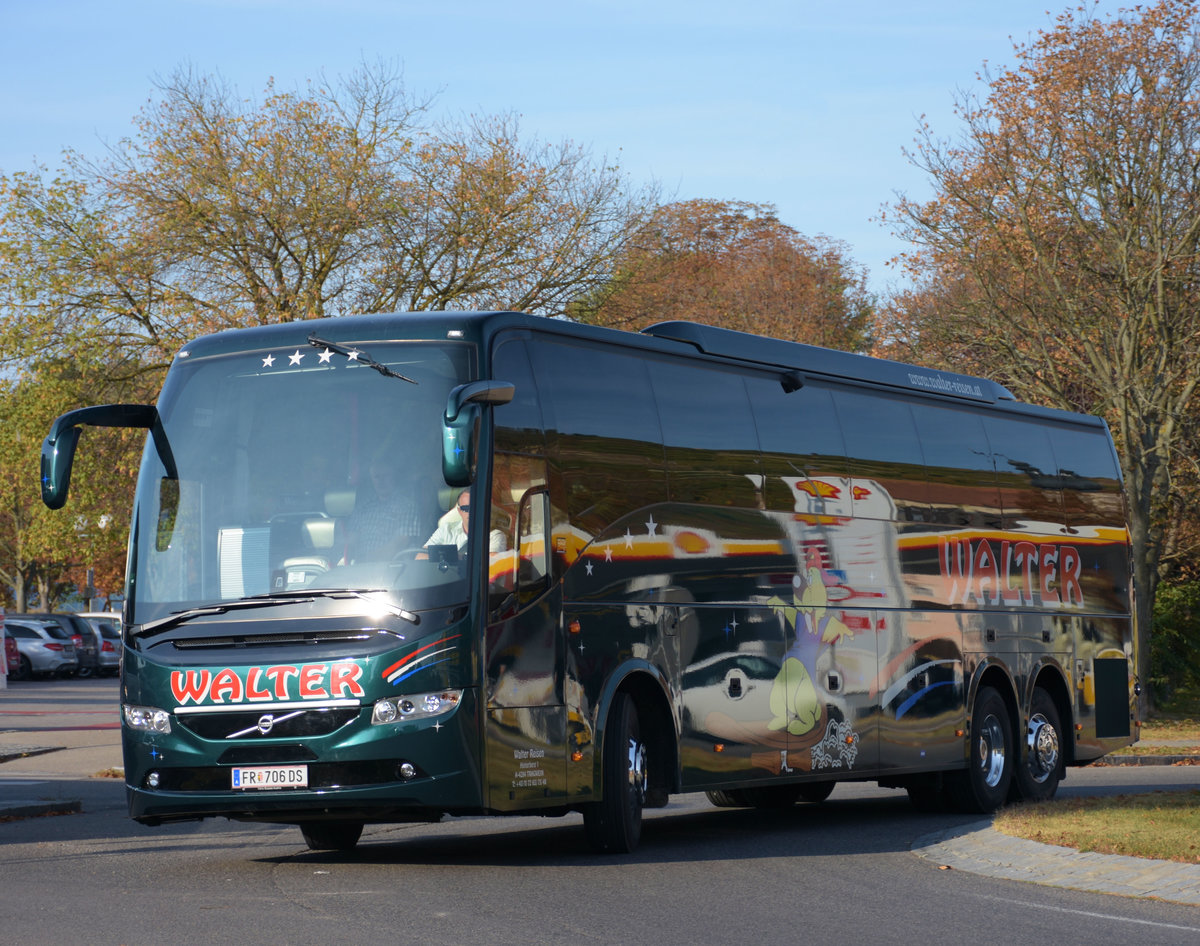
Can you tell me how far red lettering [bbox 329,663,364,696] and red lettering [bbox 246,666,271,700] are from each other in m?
0.41

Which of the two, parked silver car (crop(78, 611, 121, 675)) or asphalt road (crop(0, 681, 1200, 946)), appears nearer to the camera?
asphalt road (crop(0, 681, 1200, 946))

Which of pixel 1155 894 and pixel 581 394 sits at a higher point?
pixel 581 394

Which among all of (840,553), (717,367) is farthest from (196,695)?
(840,553)

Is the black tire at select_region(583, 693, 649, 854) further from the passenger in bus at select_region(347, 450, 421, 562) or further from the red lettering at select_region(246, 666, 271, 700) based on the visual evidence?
the red lettering at select_region(246, 666, 271, 700)

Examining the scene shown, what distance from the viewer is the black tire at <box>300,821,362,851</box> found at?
12.5 metres

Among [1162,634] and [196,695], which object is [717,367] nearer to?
[196,695]

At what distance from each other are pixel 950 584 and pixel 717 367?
3785 millimetres

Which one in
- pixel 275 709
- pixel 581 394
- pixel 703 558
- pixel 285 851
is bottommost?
pixel 285 851

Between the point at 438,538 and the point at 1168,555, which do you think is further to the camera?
the point at 1168,555

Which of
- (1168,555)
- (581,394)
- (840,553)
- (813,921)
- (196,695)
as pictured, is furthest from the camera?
(1168,555)

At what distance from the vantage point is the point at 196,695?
10.5 m

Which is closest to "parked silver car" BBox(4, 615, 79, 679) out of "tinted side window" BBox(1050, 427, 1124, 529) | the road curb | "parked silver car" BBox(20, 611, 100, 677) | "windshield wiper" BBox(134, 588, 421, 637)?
"parked silver car" BBox(20, 611, 100, 677)

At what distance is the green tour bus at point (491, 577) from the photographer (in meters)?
10.3

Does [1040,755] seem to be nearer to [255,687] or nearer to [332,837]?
[332,837]
